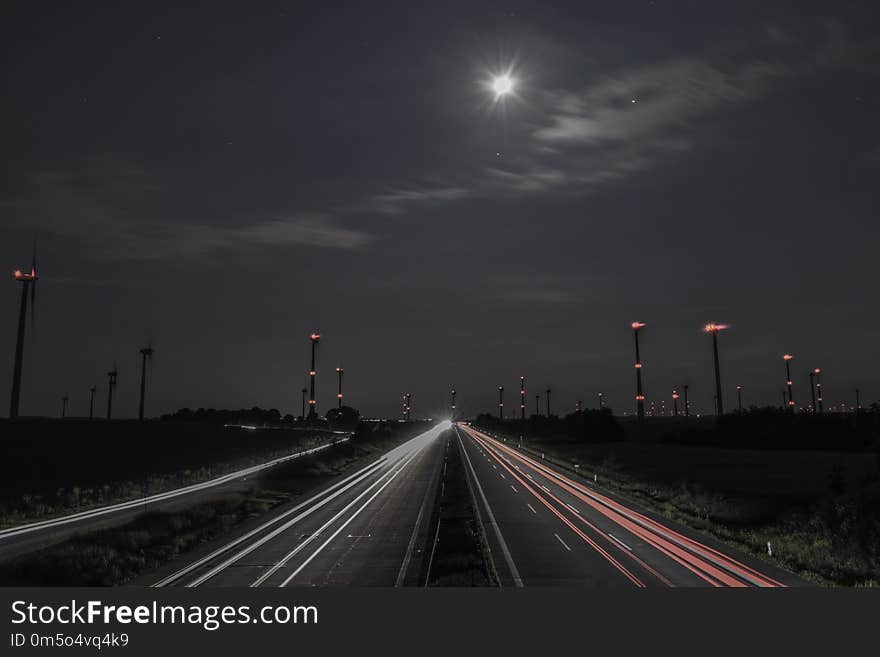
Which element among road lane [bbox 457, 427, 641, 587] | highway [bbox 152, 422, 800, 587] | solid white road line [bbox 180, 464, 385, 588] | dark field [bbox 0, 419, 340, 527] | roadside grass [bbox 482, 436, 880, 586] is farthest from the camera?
dark field [bbox 0, 419, 340, 527]

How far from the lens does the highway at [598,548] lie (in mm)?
22172

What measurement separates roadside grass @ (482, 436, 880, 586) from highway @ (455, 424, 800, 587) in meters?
1.90

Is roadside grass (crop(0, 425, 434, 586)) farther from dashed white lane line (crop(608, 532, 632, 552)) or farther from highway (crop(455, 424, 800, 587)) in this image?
dashed white lane line (crop(608, 532, 632, 552))

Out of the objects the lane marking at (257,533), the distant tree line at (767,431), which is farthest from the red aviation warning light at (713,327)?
the lane marking at (257,533)

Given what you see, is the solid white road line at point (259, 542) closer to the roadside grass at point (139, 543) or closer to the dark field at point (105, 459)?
the roadside grass at point (139, 543)

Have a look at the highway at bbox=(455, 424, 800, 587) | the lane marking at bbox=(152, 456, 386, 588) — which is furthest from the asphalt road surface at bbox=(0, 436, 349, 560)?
the highway at bbox=(455, 424, 800, 587)

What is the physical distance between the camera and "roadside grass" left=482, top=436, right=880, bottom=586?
25.5 meters

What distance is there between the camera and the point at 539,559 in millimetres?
25172

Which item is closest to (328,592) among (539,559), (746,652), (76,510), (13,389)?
(539,559)

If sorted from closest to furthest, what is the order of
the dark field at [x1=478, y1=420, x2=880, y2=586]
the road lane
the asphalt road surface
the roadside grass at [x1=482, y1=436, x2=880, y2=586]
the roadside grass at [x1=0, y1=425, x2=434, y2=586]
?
the road lane → the roadside grass at [x1=0, y1=425, x2=434, y2=586] → the roadside grass at [x1=482, y1=436, x2=880, y2=586] → the dark field at [x1=478, y1=420, x2=880, y2=586] → the asphalt road surface

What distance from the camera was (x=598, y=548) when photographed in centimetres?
2725

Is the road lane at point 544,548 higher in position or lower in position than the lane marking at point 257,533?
higher

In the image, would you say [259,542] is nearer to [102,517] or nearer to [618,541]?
[102,517]

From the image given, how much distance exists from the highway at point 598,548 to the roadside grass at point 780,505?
1904 mm
